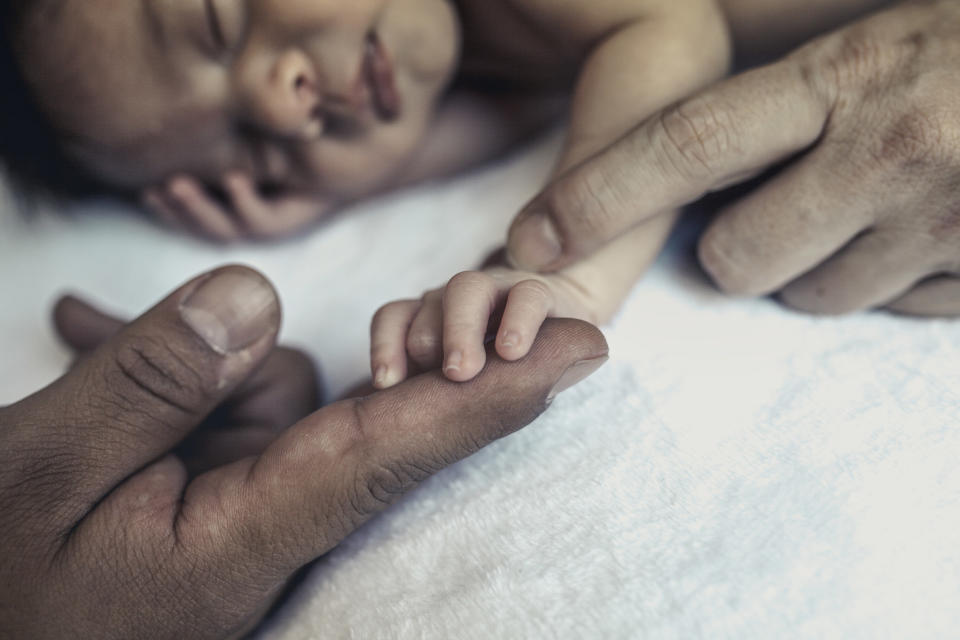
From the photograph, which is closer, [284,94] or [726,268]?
[726,268]

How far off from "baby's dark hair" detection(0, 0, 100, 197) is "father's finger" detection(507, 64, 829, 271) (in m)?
0.69

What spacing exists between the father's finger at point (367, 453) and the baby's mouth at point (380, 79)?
52cm

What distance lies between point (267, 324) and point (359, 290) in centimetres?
32

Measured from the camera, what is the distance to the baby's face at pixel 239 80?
33.6 inches

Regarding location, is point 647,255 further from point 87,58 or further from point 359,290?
point 87,58

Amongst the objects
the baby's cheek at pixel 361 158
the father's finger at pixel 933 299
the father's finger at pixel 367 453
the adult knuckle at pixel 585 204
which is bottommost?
the father's finger at pixel 933 299

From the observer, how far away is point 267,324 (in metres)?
0.65

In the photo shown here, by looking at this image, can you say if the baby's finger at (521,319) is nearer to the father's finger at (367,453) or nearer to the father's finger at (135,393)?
the father's finger at (367,453)

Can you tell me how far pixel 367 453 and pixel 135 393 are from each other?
8.2 inches

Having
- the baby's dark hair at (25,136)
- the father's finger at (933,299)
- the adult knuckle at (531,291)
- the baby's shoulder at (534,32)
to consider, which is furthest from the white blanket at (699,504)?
the baby's dark hair at (25,136)

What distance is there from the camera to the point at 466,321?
57 cm

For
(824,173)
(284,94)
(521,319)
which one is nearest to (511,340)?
(521,319)

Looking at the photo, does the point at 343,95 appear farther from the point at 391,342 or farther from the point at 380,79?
the point at 391,342

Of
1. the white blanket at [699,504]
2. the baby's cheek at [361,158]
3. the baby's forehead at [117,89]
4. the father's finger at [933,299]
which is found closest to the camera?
the white blanket at [699,504]
